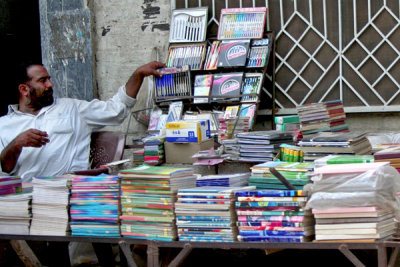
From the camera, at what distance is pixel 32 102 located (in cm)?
456

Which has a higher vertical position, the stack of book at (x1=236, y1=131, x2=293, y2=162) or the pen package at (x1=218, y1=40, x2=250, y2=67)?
the pen package at (x1=218, y1=40, x2=250, y2=67)

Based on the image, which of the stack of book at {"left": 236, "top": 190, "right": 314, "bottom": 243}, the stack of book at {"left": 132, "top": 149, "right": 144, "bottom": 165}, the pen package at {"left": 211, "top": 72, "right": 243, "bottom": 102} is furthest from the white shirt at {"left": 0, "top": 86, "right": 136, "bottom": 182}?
the stack of book at {"left": 236, "top": 190, "right": 314, "bottom": 243}

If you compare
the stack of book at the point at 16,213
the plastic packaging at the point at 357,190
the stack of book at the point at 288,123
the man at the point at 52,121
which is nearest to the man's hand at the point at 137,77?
the man at the point at 52,121

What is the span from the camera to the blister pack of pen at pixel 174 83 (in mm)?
5172

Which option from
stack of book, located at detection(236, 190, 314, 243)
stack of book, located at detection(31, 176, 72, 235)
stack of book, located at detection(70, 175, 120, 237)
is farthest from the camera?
stack of book, located at detection(31, 176, 72, 235)

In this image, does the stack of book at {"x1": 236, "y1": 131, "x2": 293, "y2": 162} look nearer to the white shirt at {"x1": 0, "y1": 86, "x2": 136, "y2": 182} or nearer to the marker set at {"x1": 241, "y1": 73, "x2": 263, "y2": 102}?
the marker set at {"x1": 241, "y1": 73, "x2": 263, "y2": 102}

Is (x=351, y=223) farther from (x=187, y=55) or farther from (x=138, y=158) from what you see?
(x=187, y=55)

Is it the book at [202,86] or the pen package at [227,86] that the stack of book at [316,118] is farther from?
the book at [202,86]

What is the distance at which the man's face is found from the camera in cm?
454

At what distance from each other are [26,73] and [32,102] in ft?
0.75

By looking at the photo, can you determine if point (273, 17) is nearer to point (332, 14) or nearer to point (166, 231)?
point (332, 14)

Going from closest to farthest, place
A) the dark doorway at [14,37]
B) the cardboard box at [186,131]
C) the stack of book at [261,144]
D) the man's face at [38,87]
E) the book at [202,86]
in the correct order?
the stack of book at [261,144] < the cardboard box at [186,131] < the man's face at [38,87] < the book at [202,86] < the dark doorway at [14,37]

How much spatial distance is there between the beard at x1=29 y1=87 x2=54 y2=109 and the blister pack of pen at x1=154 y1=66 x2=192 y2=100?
102cm

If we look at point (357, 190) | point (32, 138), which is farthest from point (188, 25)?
point (357, 190)
